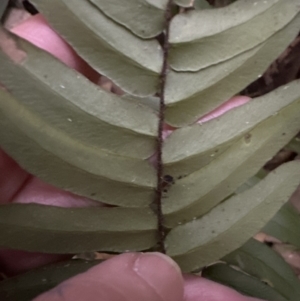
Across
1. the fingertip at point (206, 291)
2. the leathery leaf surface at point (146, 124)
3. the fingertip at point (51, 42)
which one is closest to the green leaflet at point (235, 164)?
the leathery leaf surface at point (146, 124)

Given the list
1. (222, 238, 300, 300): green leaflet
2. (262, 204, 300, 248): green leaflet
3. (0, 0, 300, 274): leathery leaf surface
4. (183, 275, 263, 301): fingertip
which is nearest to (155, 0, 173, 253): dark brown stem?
(0, 0, 300, 274): leathery leaf surface

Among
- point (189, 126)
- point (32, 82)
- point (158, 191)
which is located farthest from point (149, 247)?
point (32, 82)

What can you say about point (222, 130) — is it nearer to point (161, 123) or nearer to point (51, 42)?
point (161, 123)

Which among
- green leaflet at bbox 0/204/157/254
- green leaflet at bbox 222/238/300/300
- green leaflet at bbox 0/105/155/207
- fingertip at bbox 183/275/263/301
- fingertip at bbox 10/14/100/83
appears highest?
fingertip at bbox 10/14/100/83

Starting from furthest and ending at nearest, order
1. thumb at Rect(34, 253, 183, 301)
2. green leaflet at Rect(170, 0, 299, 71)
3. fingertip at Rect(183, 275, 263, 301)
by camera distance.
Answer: fingertip at Rect(183, 275, 263, 301) < green leaflet at Rect(170, 0, 299, 71) < thumb at Rect(34, 253, 183, 301)

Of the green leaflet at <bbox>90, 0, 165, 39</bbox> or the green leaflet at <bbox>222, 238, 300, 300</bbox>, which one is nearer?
the green leaflet at <bbox>90, 0, 165, 39</bbox>

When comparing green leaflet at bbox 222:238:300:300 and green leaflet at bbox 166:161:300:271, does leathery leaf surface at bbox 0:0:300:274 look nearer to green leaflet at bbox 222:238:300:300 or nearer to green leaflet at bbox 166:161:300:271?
green leaflet at bbox 166:161:300:271

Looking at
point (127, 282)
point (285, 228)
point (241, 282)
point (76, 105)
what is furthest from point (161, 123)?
point (285, 228)
